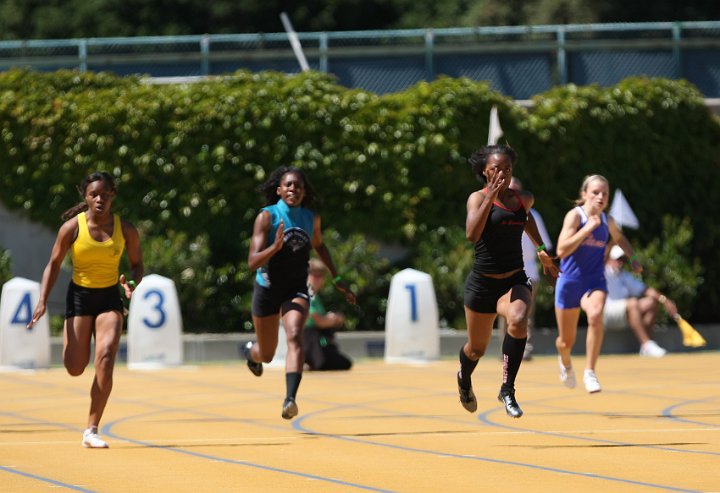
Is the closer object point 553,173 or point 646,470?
point 646,470

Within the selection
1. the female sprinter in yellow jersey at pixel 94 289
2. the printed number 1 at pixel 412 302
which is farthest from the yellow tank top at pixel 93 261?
the printed number 1 at pixel 412 302

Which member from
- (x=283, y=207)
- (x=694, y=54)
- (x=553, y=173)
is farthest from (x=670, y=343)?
(x=283, y=207)

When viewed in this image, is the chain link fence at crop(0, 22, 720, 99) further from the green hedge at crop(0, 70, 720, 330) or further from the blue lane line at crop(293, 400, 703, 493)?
the blue lane line at crop(293, 400, 703, 493)

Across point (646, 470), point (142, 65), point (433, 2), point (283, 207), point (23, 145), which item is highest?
point (433, 2)

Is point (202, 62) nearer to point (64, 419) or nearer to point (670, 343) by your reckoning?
point (670, 343)

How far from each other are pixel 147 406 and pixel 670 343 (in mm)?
9818

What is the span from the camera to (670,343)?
2109cm

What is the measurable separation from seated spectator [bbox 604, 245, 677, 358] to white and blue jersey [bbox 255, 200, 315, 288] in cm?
917

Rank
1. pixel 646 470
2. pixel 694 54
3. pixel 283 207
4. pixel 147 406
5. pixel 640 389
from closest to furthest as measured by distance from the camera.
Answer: pixel 646 470, pixel 283 207, pixel 147 406, pixel 640 389, pixel 694 54

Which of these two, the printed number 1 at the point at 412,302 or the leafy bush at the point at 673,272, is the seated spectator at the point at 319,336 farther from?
the leafy bush at the point at 673,272

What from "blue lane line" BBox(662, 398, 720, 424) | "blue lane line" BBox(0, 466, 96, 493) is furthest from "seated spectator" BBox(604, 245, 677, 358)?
"blue lane line" BBox(0, 466, 96, 493)

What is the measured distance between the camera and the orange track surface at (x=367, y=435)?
8375mm

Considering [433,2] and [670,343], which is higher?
[433,2]

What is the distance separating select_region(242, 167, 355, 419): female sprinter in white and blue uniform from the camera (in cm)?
1126
